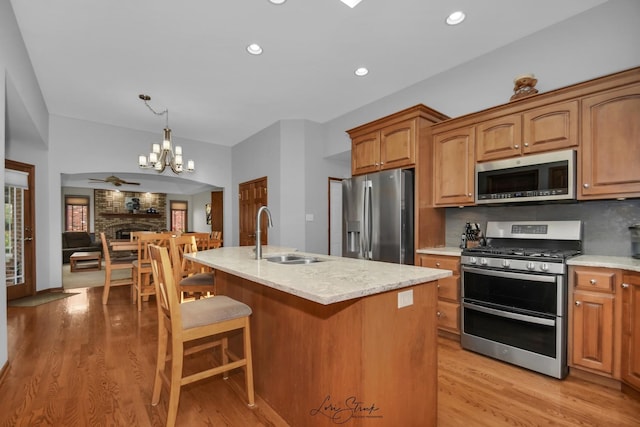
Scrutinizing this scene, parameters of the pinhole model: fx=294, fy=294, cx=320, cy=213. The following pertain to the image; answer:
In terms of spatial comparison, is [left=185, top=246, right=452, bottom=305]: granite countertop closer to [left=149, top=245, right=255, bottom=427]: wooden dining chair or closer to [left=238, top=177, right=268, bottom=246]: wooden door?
[left=149, top=245, right=255, bottom=427]: wooden dining chair

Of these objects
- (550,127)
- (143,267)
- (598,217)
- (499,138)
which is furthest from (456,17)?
(143,267)

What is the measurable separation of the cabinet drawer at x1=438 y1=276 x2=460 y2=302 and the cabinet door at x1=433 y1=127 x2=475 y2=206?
76cm

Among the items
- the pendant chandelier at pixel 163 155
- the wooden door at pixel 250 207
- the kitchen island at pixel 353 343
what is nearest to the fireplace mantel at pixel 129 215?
the wooden door at pixel 250 207

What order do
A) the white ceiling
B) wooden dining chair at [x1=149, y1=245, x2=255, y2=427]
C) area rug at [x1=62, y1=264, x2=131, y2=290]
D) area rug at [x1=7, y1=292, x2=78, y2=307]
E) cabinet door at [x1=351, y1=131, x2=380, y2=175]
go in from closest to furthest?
1. wooden dining chair at [x1=149, y1=245, x2=255, y2=427]
2. the white ceiling
3. cabinet door at [x1=351, y1=131, x2=380, y2=175]
4. area rug at [x1=7, y1=292, x2=78, y2=307]
5. area rug at [x1=62, y1=264, x2=131, y2=290]

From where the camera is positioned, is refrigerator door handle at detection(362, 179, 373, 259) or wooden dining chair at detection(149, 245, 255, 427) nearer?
wooden dining chair at detection(149, 245, 255, 427)

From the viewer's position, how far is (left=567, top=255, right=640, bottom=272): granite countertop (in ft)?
6.21

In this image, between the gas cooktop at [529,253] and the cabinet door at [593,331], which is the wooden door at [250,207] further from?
the cabinet door at [593,331]

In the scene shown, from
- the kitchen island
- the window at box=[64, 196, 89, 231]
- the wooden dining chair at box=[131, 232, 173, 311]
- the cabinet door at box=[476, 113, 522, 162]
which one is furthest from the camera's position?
the window at box=[64, 196, 89, 231]

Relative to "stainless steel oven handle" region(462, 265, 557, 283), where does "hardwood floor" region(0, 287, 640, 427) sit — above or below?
below

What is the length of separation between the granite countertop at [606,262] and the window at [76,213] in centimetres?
1279

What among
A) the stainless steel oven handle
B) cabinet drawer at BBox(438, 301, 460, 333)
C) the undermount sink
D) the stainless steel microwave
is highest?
the stainless steel microwave

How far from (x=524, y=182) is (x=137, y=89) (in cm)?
456

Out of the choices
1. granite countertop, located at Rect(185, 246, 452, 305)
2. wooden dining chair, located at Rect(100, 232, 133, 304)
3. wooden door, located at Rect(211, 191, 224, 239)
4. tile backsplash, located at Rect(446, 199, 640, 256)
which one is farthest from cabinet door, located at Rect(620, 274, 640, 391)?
wooden door, located at Rect(211, 191, 224, 239)

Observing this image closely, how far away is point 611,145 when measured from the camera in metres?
2.10
